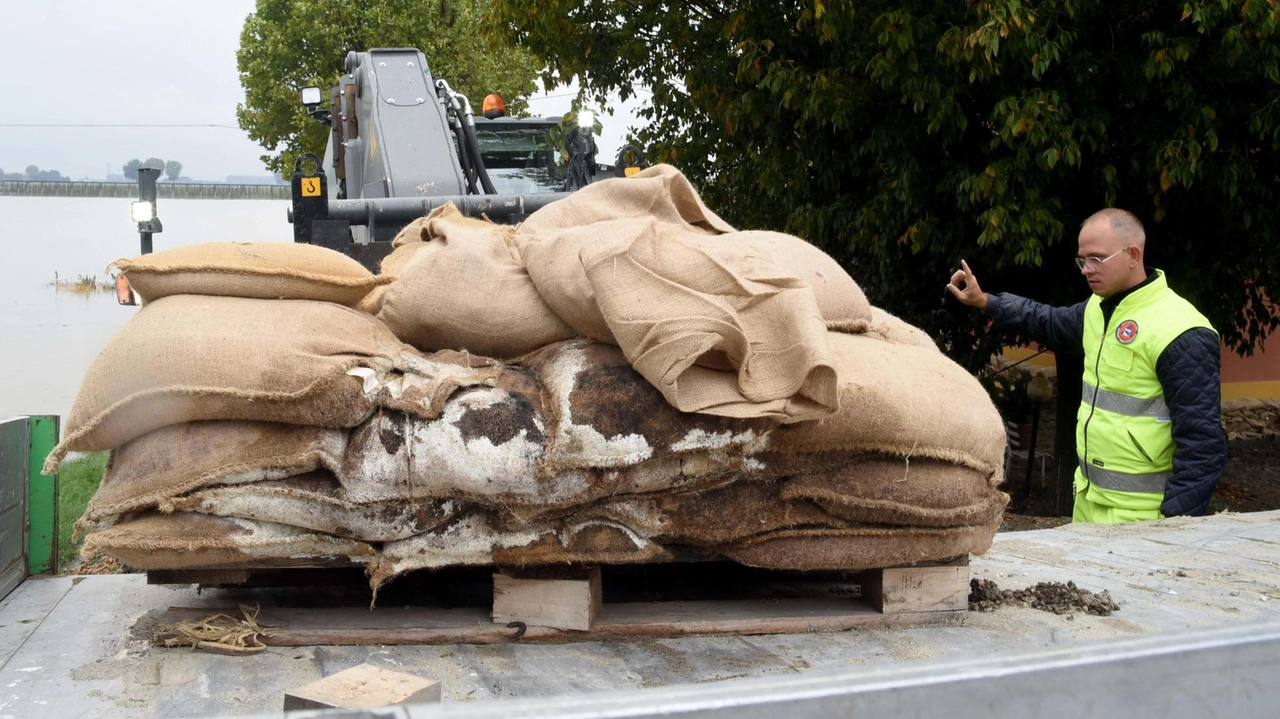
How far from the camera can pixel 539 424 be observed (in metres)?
2.46

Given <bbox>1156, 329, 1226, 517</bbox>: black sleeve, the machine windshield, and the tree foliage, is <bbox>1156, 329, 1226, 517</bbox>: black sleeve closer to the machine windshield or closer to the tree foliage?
the tree foliage

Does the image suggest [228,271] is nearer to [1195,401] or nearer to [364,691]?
[364,691]

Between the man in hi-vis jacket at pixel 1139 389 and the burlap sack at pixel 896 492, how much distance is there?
133 cm

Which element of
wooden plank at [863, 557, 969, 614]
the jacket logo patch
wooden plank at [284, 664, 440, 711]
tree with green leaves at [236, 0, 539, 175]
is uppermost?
tree with green leaves at [236, 0, 539, 175]

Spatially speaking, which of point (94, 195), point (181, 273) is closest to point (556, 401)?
point (181, 273)

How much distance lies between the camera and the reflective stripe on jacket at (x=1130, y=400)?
3750 mm

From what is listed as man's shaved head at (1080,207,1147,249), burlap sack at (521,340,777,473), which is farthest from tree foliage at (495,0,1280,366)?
burlap sack at (521,340,777,473)

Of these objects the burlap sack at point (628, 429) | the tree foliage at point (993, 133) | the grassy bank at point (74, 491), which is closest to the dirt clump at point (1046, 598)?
the burlap sack at point (628, 429)

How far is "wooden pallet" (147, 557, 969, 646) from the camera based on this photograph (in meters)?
2.62

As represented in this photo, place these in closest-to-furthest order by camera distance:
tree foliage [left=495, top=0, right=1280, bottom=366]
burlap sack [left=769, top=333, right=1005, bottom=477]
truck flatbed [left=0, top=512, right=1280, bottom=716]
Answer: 1. truck flatbed [left=0, top=512, right=1280, bottom=716]
2. burlap sack [left=769, top=333, right=1005, bottom=477]
3. tree foliage [left=495, top=0, right=1280, bottom=366]

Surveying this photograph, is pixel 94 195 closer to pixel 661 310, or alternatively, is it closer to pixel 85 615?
pixel 85 615

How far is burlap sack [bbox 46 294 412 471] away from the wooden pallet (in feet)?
1.72

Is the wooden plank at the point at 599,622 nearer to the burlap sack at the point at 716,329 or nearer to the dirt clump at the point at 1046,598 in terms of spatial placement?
the dirt clump at the point at 1046,598

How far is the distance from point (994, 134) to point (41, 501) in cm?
510
